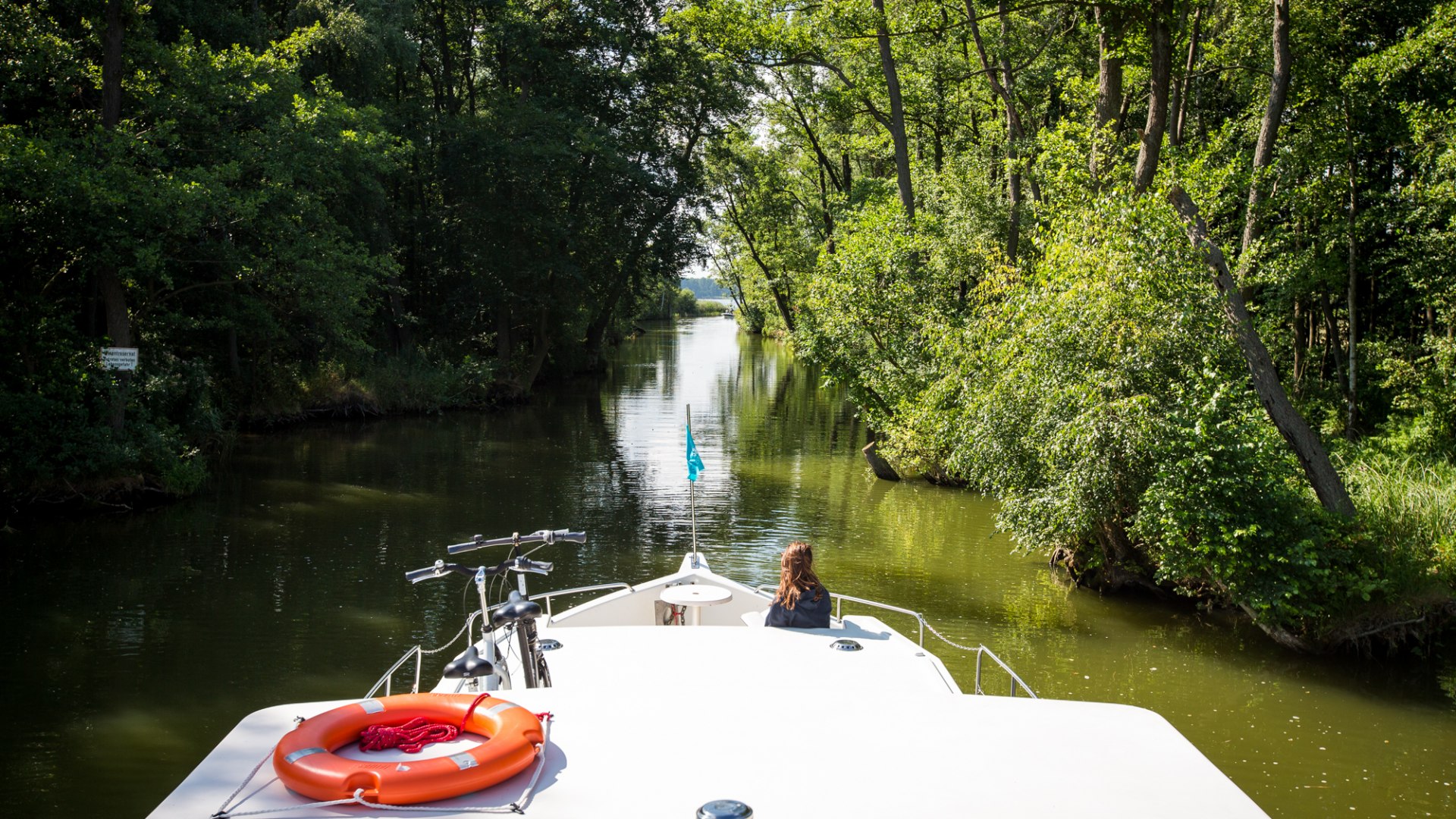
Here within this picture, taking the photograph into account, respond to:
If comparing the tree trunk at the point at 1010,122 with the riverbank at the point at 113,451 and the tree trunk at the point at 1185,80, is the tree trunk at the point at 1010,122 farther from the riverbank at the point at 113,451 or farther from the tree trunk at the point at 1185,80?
the riverbank at the point at 113,451

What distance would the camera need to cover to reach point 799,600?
23.5ft

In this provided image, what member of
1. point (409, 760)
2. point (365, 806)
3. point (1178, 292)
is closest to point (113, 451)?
point (409, 760)

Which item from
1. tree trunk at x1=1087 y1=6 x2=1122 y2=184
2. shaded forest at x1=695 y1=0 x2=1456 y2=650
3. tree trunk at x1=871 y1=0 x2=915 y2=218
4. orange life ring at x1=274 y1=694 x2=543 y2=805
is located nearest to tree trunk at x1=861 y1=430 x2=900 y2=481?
shaded forest at x1=695 y1=0 x2=1456 y2=650

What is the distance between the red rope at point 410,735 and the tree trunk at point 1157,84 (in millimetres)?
12089

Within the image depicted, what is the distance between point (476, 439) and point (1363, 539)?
67.1 ft

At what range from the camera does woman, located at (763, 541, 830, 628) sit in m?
7.16

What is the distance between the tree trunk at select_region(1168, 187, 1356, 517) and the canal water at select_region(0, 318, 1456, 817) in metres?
1.88

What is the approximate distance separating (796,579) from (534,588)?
21.3 ft

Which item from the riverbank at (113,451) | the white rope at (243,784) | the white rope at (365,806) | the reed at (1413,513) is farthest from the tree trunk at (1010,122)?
the white rope at (243,784)

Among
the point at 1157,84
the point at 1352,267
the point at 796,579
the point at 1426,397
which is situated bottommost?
the point at 796,579

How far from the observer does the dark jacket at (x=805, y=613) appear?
7.15 meters

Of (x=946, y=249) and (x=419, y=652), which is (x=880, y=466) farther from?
(x=419, y=652)

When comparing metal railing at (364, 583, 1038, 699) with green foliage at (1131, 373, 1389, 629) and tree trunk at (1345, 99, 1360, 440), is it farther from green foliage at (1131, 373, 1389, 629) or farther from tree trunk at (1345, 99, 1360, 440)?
tree trunk at (1345, 99, 1360, 440)

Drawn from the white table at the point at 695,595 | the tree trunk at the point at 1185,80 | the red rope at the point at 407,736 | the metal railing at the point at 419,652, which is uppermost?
the tree trunk at the point at 1185,80
